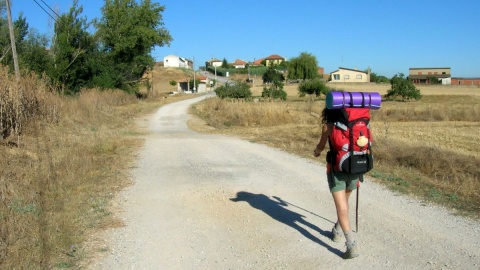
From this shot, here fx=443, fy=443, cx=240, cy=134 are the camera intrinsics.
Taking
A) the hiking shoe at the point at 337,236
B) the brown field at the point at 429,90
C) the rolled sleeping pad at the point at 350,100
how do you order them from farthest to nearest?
1. the brown field at the point at 429,90
2. the hiking shoe at the point at 337,236
3. the rolled sleeping pad at the point at 350,100

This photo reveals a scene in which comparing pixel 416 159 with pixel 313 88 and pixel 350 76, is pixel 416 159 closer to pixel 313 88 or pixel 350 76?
pixel 313 88

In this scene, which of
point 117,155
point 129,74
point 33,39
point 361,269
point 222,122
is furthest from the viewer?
point 129,74

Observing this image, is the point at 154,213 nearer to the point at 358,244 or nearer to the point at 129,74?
the point at 358,244

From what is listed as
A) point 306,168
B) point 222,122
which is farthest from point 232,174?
point 222,122

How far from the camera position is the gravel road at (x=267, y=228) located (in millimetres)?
4320

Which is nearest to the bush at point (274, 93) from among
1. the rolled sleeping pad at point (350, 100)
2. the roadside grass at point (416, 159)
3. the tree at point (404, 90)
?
the tree at point (404, 90)

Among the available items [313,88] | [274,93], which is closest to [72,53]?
[274,93]

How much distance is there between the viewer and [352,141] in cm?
414

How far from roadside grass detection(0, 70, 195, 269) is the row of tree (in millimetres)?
14195

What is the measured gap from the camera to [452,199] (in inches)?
255

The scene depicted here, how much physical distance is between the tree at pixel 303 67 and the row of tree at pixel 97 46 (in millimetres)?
75777

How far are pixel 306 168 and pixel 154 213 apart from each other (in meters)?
4.22

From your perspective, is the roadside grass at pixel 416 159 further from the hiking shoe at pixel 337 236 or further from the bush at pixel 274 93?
the bush at pixel 274 93

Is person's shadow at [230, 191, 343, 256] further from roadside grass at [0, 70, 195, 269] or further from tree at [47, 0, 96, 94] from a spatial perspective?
tree at [47, 0, 96, 94]
